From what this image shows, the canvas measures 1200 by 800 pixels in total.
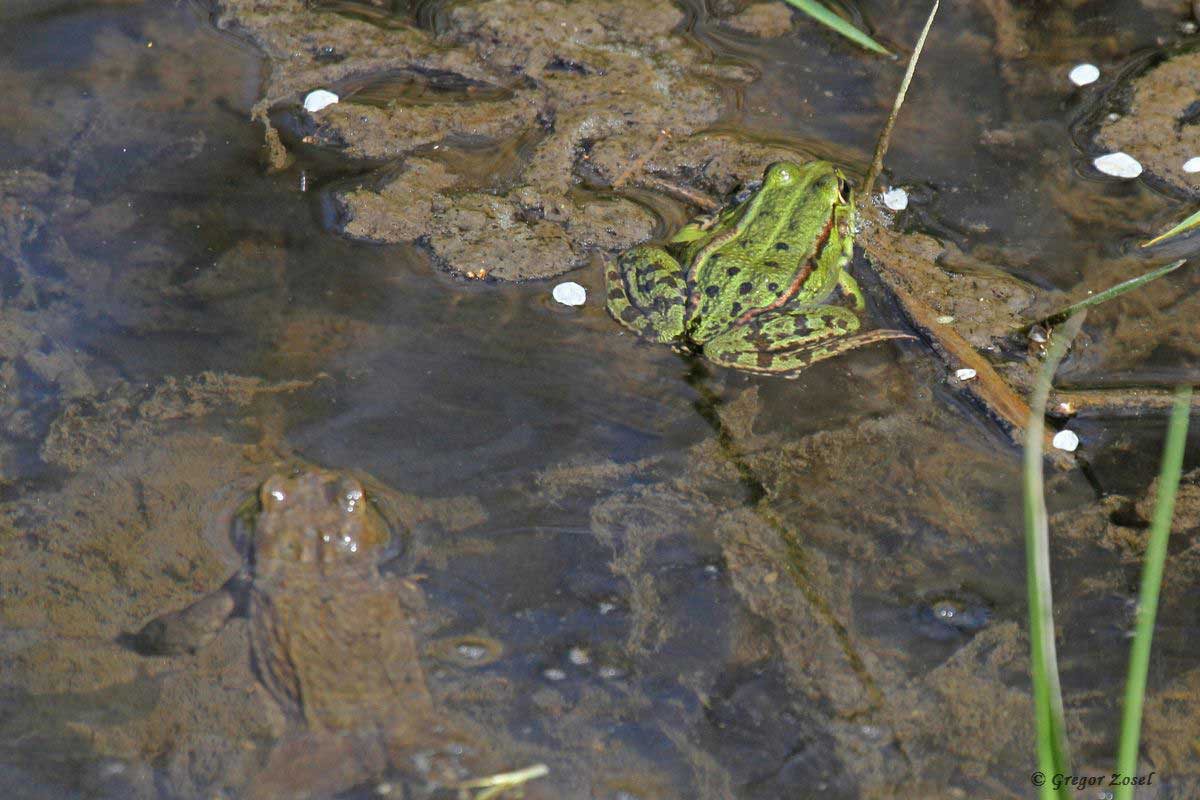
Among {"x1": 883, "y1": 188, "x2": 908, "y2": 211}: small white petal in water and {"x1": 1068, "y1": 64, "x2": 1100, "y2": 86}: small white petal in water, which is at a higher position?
{"x1": 1068, "y1": 64, "x2": 1100, "y2": 86}: small white petal in water

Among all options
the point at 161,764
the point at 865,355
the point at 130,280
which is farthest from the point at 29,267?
the point at 865,355

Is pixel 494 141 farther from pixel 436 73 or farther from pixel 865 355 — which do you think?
pixel 865 355

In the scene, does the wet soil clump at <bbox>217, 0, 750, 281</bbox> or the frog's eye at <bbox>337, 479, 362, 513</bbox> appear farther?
the wet soil clump at <bbox>217, 0, 750, 281</bbox>

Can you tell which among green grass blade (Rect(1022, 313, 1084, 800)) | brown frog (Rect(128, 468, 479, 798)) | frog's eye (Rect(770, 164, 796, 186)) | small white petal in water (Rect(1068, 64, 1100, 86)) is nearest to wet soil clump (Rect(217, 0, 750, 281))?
frog's eye (Rect(770, 164, 796, 186))

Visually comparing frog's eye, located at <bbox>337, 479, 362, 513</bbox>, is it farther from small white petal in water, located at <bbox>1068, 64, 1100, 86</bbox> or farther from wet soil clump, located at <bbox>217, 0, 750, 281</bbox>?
small white petal in water, located at <bbox>1068, 64, 1100, 86</bbox>

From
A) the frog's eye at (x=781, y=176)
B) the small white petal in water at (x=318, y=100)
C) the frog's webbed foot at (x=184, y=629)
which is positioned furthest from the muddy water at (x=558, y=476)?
the frog's eye at (x=781, y=176)

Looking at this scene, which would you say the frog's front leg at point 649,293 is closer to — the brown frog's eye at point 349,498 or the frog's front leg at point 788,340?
the frog's front leg at point 788,340
